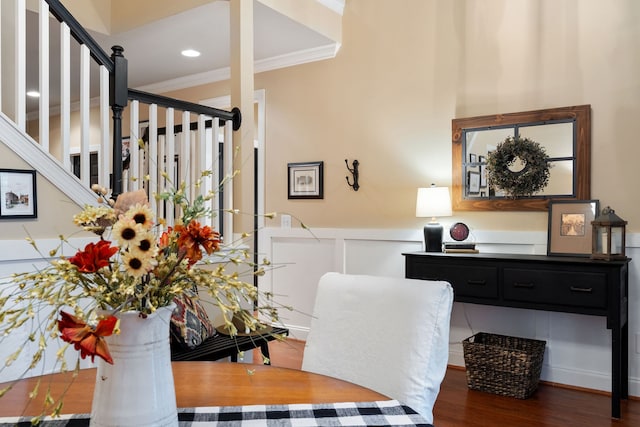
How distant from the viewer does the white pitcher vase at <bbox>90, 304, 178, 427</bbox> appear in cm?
83

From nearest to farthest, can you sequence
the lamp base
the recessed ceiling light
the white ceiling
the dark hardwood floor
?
the dark hardwood floor < the lamp base < the white ceiling < the recessed ceiling light

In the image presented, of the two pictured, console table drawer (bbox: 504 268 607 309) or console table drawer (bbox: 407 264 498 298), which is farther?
console table drawer (bbox: 407 264 498 298)

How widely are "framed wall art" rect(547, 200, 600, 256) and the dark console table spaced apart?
0.50 ft

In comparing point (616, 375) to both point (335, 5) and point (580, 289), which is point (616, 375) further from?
point (335, 5)

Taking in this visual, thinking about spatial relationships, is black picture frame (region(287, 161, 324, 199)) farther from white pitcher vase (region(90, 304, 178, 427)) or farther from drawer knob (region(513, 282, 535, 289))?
white pitcher vase (region(90, 304, 178, 427))

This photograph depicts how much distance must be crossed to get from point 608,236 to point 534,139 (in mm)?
792

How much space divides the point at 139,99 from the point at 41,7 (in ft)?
2.05

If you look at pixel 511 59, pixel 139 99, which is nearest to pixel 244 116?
pixel 139 99

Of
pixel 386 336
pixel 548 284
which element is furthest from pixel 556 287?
pixel 386 336

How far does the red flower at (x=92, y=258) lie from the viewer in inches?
30.7

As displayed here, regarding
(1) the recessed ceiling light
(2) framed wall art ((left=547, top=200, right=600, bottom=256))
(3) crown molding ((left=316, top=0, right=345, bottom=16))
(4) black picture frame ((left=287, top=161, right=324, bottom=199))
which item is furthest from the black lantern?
(1) the recessed ceiling light

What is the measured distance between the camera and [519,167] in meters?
3.31

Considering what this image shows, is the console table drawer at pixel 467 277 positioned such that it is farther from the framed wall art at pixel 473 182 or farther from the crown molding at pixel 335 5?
the crown molding at pixel 335 5

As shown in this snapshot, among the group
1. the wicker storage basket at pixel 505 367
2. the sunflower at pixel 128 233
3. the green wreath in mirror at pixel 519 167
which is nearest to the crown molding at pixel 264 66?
the green wreath in mirror at pixel 519 167
